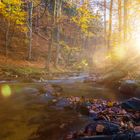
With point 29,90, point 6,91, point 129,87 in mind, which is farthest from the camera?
point 129,87

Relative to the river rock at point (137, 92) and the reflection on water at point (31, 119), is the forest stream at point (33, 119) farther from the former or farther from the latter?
the river rock at point (137, 92)

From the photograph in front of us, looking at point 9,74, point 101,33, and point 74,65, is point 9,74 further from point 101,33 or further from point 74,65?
point 101,33

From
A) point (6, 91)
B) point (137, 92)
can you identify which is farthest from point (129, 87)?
point (6, 91)

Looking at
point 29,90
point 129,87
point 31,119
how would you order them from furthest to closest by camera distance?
point 129,87
point 29,90
point 31,119

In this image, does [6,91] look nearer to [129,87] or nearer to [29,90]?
[29,90]

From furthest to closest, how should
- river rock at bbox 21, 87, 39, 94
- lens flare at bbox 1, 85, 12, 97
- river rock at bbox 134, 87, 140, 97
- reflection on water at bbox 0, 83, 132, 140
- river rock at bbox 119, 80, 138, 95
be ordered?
1. river rock at bbox 119, 80, 138, 95
2. river rock at bbox 21, 87, 39, 94
3. river rock at bbox 134, 87, 140, 97
4. lens flare at bbox 1, 85, 12, 97
5. reflection on water at bbox 0, 83, 132, 140

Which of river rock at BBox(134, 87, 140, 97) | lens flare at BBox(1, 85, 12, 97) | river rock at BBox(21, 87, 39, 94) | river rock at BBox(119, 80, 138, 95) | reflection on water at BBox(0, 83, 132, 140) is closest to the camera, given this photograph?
reflection on water at BBox(0, 83, 132, 140)

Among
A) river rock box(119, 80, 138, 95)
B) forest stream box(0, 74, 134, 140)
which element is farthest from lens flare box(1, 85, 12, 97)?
river rock box(119, 80, 138, 95)

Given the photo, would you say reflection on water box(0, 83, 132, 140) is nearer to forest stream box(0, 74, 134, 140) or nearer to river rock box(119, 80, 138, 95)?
forest stream box(0, 74, 134, 140)

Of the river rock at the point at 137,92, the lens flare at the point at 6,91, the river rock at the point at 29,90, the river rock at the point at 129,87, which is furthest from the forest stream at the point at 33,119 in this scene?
the river rock at the point at 129,87

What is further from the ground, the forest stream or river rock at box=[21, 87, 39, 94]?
river rock at box=[21, 87, 39, 94]

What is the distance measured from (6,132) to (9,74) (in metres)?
13.0

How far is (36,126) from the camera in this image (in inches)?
310

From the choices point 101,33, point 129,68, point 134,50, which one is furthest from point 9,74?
point 101,33
